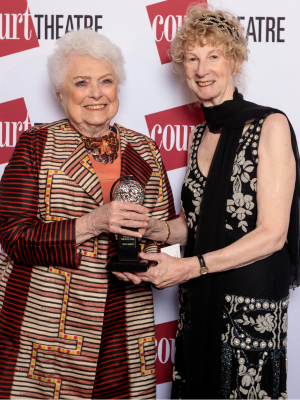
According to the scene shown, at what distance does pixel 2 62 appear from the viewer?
2.04 meters

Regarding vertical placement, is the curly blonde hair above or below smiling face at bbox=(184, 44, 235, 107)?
above

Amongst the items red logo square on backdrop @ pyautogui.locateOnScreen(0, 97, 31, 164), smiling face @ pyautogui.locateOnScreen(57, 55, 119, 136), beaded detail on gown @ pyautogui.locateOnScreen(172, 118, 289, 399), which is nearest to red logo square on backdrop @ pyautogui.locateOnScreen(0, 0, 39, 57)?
red logo square on backdrop @ pyautogui.locateOnScreen(0, 97, 31, 164)

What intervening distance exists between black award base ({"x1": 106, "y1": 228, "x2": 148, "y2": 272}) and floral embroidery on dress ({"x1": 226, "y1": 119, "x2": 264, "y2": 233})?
34cm

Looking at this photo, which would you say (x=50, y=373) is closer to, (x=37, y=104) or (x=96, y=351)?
(x=96, y=351)

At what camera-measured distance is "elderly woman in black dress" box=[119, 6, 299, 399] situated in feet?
4.51

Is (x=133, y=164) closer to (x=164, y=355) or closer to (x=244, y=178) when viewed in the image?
(x=244, y=178)

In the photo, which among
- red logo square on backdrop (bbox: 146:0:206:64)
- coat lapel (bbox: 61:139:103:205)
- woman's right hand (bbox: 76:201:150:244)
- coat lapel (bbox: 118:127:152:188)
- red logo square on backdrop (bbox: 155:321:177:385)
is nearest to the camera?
woman's right hand (bbox: 76:201:150:244)

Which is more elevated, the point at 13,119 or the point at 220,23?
the point at 220,23

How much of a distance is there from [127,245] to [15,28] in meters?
1.31

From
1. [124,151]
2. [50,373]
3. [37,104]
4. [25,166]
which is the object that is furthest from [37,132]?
[50,373]

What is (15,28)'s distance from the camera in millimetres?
2025

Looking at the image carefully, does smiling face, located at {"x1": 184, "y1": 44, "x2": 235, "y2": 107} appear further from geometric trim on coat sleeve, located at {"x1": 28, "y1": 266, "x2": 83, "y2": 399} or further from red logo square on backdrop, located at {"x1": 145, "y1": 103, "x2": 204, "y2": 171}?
geometric trim on coat sleeve, located at {"x1": 28, "y1": 266, "x2": 83, "y2": 399}

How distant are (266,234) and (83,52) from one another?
0.95 m

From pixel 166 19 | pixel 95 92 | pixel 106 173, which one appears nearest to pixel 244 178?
pixel 106 173
